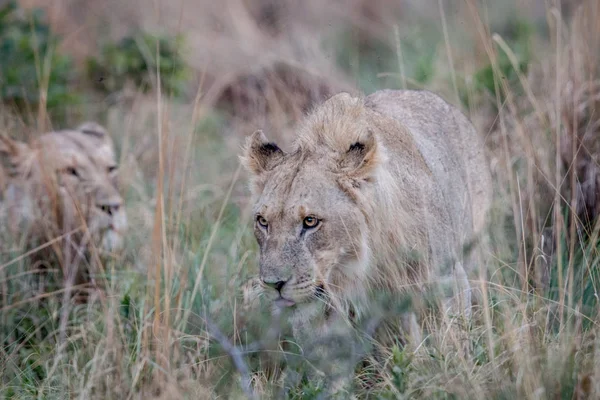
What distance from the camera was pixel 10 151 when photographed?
21.3 feet

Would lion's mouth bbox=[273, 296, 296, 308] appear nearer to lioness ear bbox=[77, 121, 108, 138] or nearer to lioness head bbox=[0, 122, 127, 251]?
lioness head bbox=[0, 122, 127, 251]

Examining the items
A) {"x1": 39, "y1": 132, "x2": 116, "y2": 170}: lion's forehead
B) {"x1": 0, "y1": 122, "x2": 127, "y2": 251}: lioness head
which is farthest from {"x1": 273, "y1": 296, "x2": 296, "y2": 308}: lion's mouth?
{"x1": 39, "y1": 132, "x2": 116, "y2": 170}: lion's forehead

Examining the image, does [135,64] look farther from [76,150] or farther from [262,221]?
[262,221]

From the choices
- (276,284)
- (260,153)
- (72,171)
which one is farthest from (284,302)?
(72,171)

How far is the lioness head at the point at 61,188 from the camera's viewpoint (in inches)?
238

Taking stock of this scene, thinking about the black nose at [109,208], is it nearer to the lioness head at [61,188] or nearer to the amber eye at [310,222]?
the lioness head at [61,188]

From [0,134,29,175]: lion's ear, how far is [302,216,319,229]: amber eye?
10.1 feet

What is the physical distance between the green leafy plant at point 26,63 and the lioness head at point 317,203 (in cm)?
354

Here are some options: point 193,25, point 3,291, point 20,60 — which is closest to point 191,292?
point 3,291

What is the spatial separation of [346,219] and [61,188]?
2.67 m

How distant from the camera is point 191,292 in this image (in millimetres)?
5172

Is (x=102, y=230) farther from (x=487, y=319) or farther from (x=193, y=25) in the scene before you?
(x=193, y=25)

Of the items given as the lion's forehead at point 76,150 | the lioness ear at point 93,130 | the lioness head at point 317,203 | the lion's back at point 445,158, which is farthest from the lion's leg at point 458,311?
the lioness ear at point 93,130

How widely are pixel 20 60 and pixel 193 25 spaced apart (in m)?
6.09
